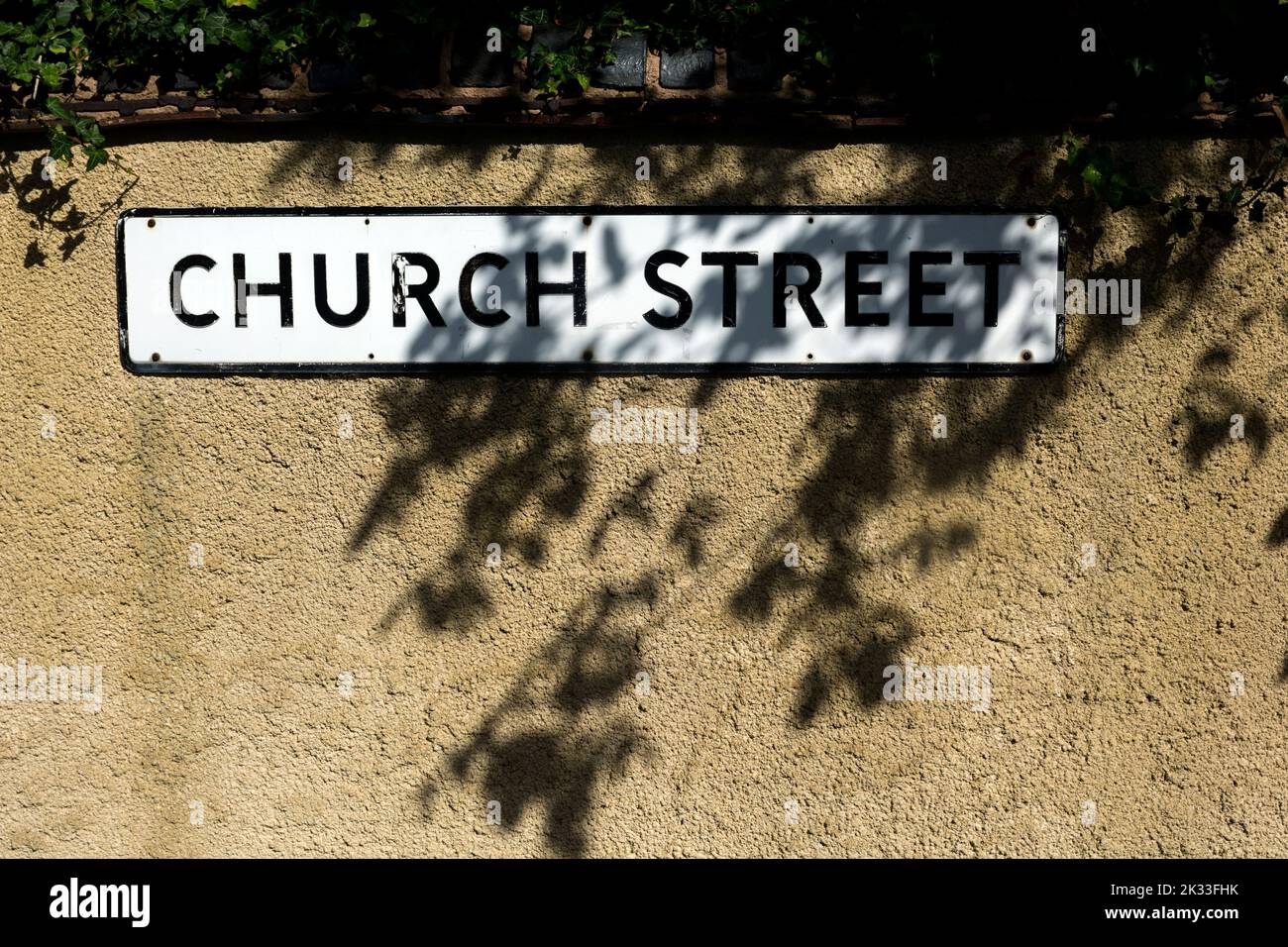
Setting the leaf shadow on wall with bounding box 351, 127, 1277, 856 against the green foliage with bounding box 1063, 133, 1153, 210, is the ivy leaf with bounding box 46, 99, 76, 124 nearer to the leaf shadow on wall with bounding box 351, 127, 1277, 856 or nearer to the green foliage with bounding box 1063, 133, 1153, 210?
the leaf shadow on wall with bounding box 351, 127, 1277, 856

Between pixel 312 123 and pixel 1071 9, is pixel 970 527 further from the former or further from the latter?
pixel 312 123

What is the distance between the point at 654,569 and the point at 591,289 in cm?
92

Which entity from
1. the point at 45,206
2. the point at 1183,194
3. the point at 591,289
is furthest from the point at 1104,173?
the point at 45,206

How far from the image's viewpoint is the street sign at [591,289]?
3027 mm

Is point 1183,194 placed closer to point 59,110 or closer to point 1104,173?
point 1104,173

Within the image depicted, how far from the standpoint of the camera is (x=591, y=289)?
305 centimetres

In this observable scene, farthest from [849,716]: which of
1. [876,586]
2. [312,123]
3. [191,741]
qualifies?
[312,123]

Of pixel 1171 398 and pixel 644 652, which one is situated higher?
pixel 1171 398

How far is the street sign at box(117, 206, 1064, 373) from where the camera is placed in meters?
3.03

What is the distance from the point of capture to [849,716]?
3.10m

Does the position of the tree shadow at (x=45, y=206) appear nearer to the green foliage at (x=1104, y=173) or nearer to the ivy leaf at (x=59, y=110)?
the ivy leaf at (x=59, y=110)

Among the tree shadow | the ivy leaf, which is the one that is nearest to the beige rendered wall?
the tree shadow

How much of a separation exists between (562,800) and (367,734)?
2.21 feet
